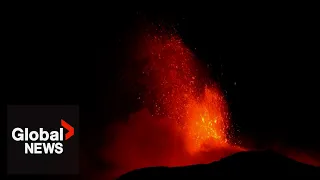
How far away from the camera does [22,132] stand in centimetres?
1446

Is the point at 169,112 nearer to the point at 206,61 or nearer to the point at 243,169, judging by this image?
the point at 206,61

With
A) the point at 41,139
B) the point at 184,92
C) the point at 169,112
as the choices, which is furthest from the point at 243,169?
the point at 169,112

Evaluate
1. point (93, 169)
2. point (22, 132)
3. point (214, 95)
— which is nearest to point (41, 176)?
point (93, 169)

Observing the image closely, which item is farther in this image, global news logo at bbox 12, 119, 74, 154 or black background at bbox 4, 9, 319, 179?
black background at bbox 4, 9, 319, 179

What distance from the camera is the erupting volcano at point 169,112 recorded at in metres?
20.1

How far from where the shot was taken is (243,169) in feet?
37.3

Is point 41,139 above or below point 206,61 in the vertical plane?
below

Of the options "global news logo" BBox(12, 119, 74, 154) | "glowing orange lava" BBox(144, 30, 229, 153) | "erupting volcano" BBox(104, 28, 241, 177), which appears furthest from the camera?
"glowing orange lava" BBox(144, 30, 229, 153)

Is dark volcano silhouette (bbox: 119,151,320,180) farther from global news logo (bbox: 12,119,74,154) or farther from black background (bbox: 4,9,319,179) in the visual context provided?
black background (bbox: 4,9,319,179)

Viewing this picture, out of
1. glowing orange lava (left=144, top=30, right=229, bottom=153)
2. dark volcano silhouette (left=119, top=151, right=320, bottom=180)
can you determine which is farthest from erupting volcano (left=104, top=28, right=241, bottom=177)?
dark volcano silhouette (left=119, top=151, right=320, bottom=180)

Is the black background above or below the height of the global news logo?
above

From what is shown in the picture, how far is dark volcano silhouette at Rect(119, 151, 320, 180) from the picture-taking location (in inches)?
444

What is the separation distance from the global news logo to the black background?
8.29 m

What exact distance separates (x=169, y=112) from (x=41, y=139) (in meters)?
8.71
